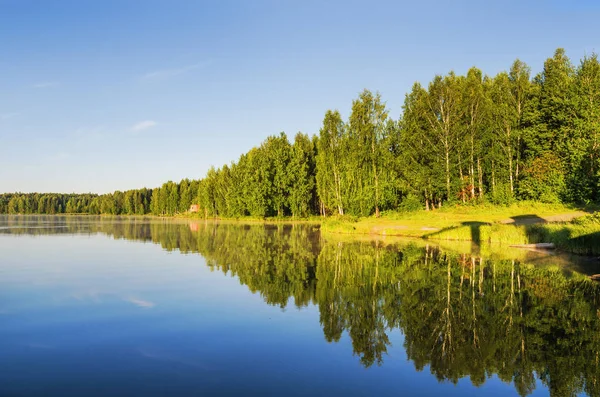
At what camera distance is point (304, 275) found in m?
20.6

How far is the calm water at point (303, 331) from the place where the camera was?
8.21 metres

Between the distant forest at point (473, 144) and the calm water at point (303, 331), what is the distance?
34267 millimetres

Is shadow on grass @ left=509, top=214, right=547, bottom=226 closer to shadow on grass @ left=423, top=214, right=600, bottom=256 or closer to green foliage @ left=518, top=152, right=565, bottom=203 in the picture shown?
shadow on grass @ left=423, top=214, right=600, bottom=256

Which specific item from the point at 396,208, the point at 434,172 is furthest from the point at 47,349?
the point at 396,208

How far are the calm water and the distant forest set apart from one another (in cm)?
3427

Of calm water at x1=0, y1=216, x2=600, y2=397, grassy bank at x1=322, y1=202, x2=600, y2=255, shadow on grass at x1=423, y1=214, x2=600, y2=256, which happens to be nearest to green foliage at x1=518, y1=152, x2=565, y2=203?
grassy bank at x1=322, y1=202, x2=600, y2=255

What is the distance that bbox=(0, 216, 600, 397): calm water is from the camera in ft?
26.9

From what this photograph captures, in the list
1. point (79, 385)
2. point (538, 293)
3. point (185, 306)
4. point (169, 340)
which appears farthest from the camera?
point (538, 293)

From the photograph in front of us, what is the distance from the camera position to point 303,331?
11617 mm

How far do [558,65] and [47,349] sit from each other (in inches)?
2582


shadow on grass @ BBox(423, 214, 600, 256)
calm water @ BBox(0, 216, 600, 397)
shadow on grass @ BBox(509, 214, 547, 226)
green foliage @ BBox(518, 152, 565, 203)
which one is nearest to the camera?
calm water @ BBox(0, 216, 600, 397)

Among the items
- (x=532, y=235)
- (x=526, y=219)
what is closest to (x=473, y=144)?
(x=526, y=219)

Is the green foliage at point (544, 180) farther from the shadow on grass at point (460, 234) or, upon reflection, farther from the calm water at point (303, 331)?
the calm water at point (303, 331)

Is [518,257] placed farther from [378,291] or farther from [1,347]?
[1,347]
